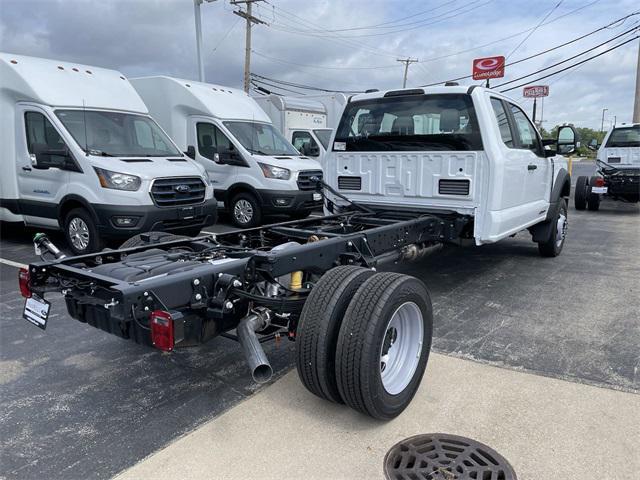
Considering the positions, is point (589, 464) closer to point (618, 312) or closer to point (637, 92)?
point (618, 312)

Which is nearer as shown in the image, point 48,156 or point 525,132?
point 525,132

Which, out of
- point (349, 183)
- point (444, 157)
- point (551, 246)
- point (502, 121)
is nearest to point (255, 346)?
point (444, 157)

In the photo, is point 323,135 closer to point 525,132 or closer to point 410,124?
point 525,132

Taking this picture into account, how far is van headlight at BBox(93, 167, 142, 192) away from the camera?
723 cm

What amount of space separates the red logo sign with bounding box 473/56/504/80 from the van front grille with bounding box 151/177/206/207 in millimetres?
15327

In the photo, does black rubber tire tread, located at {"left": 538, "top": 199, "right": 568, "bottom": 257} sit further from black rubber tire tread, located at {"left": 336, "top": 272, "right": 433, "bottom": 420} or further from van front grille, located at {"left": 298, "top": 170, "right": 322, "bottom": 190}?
black rubber tire tread, located at {"left": 336, "top": 272, "right": 433, "bottom": 420}

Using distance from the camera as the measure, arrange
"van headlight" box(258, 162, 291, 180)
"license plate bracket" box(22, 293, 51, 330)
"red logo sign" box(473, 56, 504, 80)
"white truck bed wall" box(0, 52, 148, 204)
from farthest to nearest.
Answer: "red logo sign" box(473, 56, 504, 80), "van headlight" box(258, 162, 291, 180), "white truck bed wall" box(0, 52, 148, 204), "license plate bracket" box(22, 293, 51, 330)

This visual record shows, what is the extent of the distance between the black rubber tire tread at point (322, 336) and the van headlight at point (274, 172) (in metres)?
7.19

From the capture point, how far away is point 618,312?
525cm

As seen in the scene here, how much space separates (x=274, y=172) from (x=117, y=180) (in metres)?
3.48

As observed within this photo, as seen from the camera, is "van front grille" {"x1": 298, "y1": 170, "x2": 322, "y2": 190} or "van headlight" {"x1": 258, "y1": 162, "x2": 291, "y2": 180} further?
"van front grille" {"x1": 298, "y1": 170, "x2": 322, "y2": 190}

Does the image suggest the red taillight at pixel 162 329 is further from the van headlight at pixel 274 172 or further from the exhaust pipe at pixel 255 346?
the van headlight at pixel 274 172

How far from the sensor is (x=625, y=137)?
14.0 meters

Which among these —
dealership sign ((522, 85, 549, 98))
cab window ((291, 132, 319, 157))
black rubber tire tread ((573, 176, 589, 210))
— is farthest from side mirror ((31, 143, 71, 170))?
black rubber tire tread ((573, 176, 589, 210))
